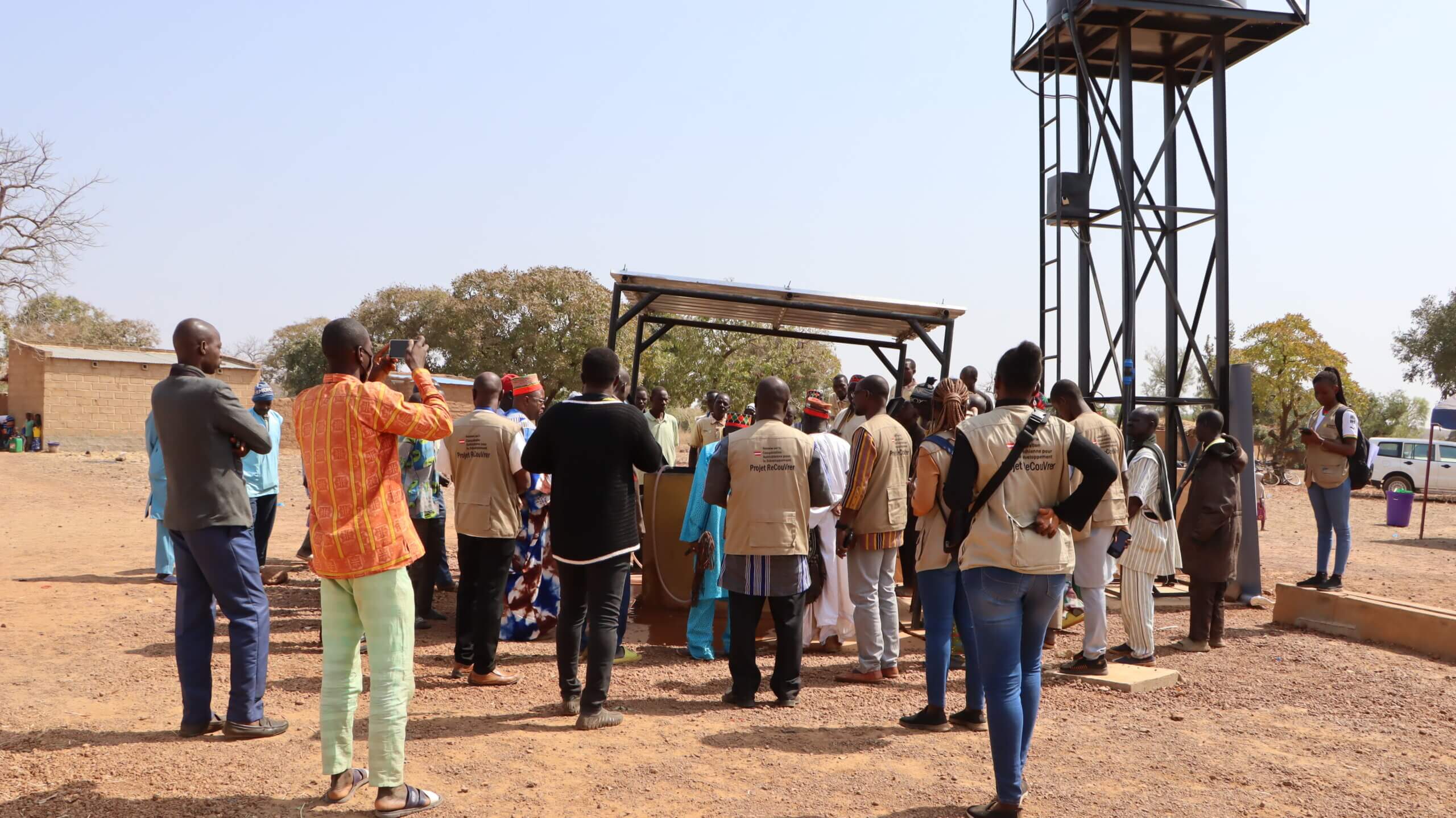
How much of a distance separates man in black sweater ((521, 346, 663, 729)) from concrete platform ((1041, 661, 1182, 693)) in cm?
291

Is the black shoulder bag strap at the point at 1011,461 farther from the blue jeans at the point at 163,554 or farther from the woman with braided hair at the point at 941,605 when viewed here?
the blue jeans at the point at 163,554

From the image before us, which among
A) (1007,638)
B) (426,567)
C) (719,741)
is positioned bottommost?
(719,741)

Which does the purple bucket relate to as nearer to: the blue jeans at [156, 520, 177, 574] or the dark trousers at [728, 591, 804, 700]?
the dark trousers at [728, 591, 804, 700]

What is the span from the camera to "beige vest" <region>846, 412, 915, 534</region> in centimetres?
639

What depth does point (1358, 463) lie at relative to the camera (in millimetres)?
9258

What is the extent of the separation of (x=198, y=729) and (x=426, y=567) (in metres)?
2.66

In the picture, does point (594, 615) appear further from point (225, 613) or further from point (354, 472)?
point (225, 613)

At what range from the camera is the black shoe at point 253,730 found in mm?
4961

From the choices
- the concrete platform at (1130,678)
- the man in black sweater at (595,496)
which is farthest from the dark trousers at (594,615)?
the concrete platform at (1130,678)

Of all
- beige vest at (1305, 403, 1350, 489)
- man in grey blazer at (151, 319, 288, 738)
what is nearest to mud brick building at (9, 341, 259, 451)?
man in grey blazer at (151, 319, 288, 738)

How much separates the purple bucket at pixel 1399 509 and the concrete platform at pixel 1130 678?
13616 mm

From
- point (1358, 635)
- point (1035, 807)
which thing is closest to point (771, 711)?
point (1035, 807)

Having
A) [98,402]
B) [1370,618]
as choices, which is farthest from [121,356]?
[1370,618]

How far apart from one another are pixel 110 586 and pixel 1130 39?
11.1 metres
